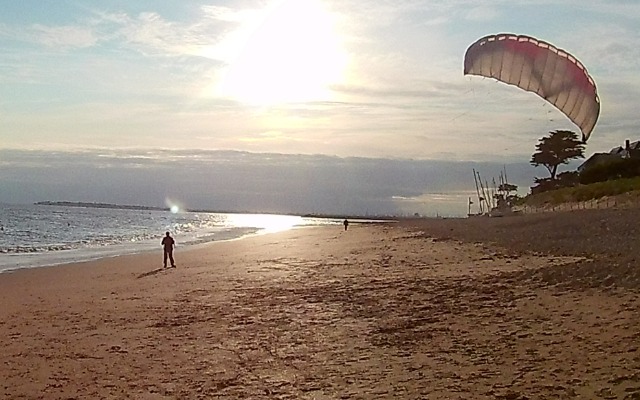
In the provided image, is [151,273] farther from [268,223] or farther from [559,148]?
[268,223]

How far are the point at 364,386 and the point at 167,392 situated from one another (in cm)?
191

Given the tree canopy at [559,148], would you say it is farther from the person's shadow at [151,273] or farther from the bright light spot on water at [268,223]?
the person's shadow at [151,273]

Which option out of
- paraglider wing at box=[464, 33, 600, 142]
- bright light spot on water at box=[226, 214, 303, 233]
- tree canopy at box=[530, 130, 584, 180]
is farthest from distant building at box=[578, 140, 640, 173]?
paraglider wing at box=[464, 33, 600, 142]

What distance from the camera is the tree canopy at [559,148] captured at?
171ft

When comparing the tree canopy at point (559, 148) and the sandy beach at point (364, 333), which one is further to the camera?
the tree canopy at point (559, 148)

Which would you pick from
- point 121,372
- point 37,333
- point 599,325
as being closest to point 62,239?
point 37,333

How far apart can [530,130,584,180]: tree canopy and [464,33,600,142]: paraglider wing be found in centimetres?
3949

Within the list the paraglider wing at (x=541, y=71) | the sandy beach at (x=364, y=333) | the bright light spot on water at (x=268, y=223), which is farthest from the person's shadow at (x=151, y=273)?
the bright light spot on water at (x=268, y=223)

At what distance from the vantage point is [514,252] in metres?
13.5

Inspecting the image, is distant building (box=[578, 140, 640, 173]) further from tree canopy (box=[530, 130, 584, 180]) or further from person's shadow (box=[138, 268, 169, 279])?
person's shadow (box=[138, 268, 169, 279])

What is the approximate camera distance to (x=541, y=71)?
14062 mm

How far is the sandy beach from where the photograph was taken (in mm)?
6156

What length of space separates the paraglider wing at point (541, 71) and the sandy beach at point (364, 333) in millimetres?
2713

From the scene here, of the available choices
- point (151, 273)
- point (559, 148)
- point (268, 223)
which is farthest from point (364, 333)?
point (268, 223)
